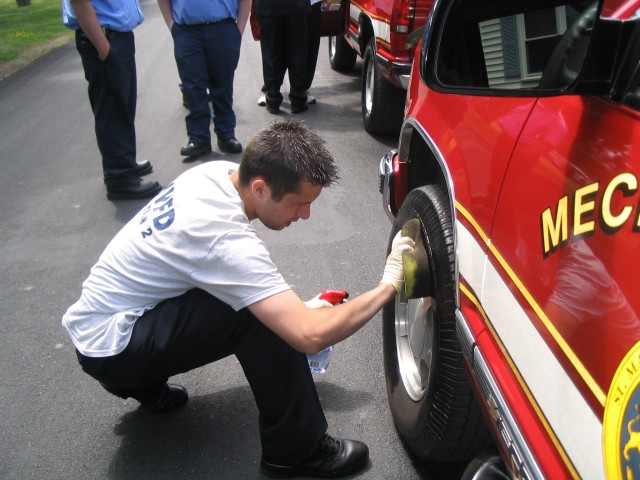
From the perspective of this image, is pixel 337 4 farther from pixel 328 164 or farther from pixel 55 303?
pixel 328 164

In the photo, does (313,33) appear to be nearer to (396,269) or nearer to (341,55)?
(341,55)

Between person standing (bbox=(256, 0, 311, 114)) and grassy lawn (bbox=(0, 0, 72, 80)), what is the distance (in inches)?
175

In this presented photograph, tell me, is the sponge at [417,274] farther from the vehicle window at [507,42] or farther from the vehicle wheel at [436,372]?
the vehicle window at [507,42]

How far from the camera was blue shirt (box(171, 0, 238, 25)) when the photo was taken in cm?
487

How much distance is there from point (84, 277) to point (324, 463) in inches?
78.4

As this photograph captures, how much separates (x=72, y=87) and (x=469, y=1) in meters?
6.93

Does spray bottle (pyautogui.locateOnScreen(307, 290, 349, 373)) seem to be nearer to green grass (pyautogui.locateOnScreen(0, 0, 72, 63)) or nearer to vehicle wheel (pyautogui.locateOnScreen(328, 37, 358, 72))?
vehicle wheel (pyautogui.locateOnScreen(328, 37, 358, 72))

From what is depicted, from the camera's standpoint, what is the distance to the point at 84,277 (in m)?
3.63

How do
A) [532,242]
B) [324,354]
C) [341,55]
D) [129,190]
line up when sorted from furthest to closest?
[341,55], [129,190], [324,354], [532,242]

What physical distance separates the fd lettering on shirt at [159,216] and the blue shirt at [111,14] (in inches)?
95.6

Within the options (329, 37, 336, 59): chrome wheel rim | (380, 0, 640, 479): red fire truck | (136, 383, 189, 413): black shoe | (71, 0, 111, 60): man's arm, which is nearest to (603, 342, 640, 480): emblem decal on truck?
(380, 0, 640, 479): red fire truck

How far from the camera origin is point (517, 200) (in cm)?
144

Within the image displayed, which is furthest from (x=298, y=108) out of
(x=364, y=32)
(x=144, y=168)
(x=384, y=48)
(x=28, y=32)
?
(x=28, y=32)

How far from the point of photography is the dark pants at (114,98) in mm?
4191
